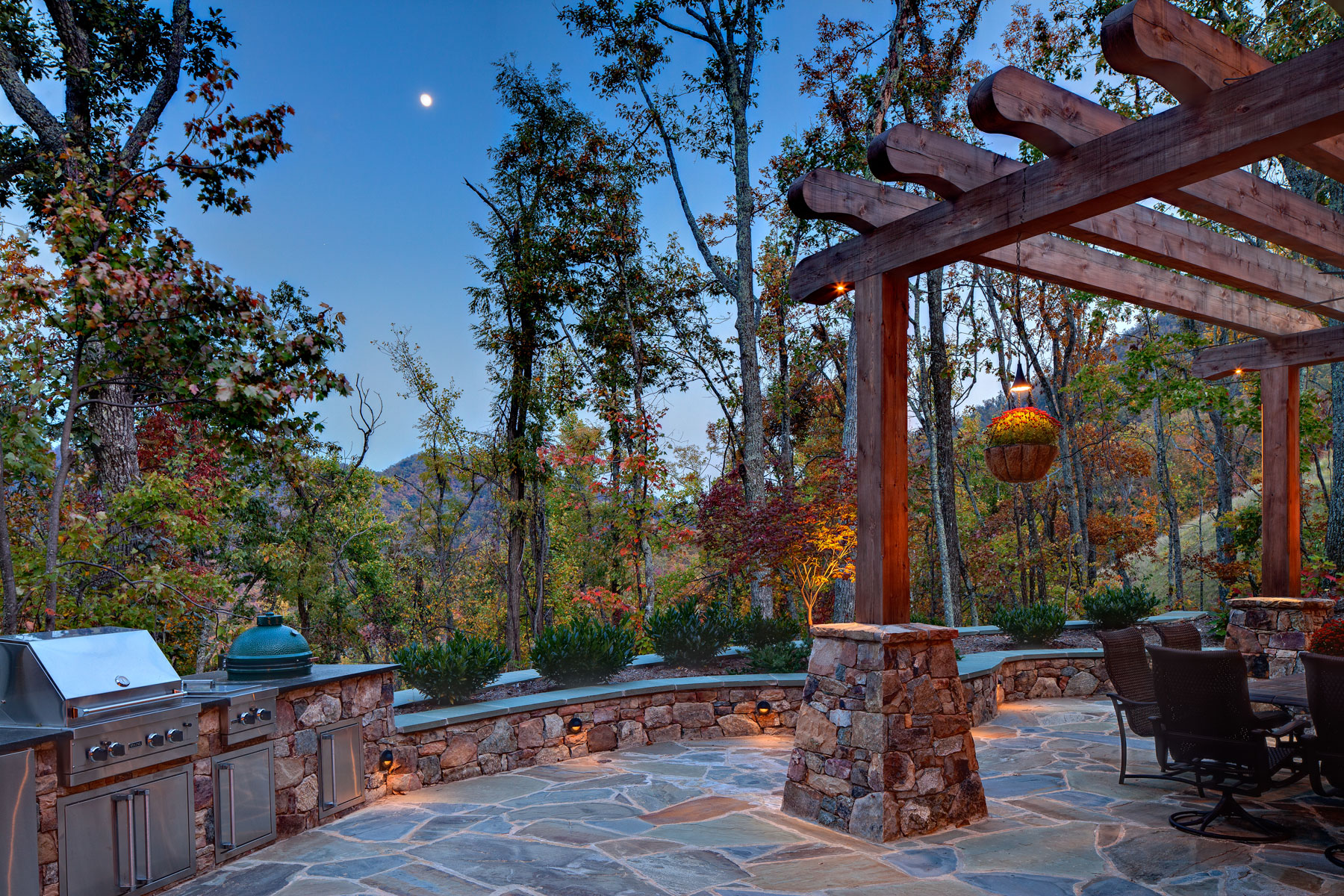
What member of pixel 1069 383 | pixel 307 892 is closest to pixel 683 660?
pixel 307 892

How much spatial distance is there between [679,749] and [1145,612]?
597 centimetres

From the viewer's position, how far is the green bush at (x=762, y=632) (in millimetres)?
7480

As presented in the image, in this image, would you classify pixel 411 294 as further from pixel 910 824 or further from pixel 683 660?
pixel 910 824

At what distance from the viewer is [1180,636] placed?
16.5 ft

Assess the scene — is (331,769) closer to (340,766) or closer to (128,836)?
(340,766)

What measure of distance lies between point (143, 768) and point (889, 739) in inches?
132

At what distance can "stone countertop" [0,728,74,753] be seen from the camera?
276 cm

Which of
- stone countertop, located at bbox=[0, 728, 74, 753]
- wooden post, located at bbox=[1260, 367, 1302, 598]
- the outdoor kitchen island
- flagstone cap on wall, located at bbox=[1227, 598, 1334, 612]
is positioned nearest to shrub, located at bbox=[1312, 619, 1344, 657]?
flagstone cap on wall, located at bbox=[1227, 598, 1334, 612]

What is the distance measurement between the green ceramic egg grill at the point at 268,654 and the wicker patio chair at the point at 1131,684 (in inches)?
182

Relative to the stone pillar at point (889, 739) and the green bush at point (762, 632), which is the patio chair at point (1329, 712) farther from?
the green bush at point (762, 632)

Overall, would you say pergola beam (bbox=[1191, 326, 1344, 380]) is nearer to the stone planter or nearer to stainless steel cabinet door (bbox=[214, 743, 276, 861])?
the stone planter

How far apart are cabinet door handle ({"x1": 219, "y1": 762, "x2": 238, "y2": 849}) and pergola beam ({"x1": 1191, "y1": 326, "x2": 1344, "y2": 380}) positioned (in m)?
8.05

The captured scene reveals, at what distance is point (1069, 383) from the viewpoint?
47.2 feet

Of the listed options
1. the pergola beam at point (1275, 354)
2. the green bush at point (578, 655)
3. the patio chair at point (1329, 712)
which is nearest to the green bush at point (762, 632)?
the green bush at point (578, 655)
